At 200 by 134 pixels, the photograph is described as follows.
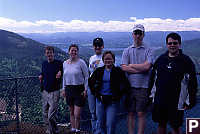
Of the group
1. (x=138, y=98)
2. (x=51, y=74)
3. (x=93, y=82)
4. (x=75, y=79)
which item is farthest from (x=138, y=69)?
(x=51, y=74)

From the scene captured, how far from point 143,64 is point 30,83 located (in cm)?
301

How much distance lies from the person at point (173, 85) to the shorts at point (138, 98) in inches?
11.3

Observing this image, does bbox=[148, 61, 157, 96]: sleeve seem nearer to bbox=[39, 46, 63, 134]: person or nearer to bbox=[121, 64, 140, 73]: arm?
bbox=[121, 64, 140, 73]: arm

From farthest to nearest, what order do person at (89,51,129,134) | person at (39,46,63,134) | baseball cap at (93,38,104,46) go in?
person at (39,46,63,134), baseball cap at (93,38,104,46), person at (89,51,129,134)

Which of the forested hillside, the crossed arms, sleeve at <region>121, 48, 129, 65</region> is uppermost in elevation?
sleeve at <region>121, 48, 129, 65</region>

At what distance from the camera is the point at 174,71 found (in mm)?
3119

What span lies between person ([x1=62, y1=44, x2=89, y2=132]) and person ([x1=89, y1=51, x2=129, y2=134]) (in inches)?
23.3

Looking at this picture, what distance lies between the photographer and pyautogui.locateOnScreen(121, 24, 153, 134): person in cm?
354

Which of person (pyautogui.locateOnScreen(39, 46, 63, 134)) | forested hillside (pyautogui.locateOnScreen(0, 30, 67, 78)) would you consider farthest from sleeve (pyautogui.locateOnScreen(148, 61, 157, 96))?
forested hillside (pyautogui.locateOnScreen(0, 30, 67, 78))

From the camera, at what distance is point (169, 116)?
3215 mm

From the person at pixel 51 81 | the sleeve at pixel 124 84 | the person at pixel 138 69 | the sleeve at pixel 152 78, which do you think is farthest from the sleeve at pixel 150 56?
the person at pixel 51 81

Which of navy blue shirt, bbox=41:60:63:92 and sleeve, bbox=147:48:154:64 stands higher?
sleeve, bbox=147:48:154:64

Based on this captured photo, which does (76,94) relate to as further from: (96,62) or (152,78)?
(152,78)

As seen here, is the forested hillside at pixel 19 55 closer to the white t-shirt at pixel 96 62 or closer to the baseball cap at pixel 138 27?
the white t-shirt at pixel 96 62
